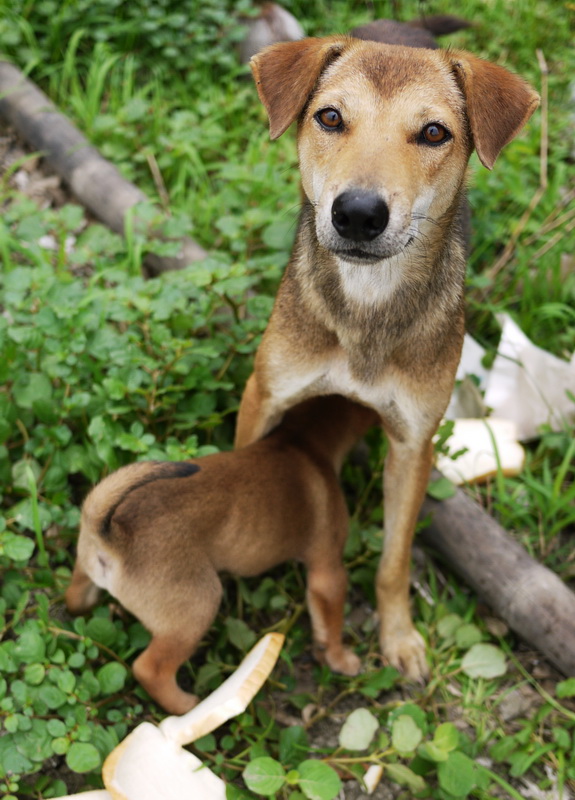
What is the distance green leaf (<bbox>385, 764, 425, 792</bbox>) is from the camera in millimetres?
2846

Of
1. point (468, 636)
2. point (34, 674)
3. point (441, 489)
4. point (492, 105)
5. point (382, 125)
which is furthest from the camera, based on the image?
point (441, 489)

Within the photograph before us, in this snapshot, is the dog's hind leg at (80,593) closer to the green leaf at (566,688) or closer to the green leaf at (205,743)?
the green leaf at (205,743)

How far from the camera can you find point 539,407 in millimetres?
4133

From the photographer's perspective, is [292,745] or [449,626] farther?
[449,626]

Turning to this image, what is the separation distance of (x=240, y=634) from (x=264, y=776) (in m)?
0.65

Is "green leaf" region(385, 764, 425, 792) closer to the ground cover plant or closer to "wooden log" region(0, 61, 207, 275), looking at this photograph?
the ground cover plant

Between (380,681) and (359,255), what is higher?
(359,255)

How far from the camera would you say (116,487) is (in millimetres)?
2730

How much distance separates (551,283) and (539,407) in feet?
2.64

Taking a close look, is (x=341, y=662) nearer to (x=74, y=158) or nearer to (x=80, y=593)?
(x=80, y=593)

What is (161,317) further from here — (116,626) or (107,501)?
(116,626)

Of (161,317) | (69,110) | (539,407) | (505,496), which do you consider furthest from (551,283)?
(69,110)

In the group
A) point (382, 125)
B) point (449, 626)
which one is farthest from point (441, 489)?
point (382, 125)

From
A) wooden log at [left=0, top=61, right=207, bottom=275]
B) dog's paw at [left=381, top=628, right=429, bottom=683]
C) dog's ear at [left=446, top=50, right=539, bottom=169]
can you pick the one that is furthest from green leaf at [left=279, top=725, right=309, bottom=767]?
wooden log at [left=0, top=61, right=207, bottom=275]
